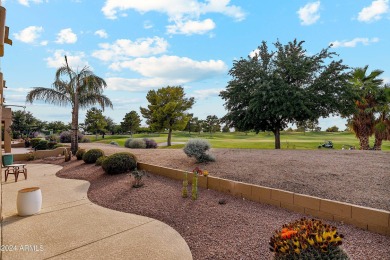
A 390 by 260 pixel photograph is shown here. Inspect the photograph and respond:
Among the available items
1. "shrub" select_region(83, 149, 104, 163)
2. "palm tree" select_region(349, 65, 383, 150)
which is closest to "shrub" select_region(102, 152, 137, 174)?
"shrub" select_region(83, 149, 104, 163)

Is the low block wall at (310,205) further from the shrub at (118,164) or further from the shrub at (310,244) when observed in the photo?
the shrub at (118,164)

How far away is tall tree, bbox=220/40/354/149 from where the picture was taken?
48.6ft

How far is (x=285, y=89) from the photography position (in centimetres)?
1488

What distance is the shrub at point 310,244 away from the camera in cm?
239

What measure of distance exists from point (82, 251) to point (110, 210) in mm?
2082

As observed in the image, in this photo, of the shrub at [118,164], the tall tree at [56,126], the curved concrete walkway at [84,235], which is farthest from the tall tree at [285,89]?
the tall tree at [56,126]

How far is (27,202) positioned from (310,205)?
6.93 m

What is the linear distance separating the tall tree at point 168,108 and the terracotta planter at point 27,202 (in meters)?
20.6

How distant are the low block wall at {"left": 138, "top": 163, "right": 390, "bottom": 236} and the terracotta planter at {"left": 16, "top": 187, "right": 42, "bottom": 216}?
4644 mm

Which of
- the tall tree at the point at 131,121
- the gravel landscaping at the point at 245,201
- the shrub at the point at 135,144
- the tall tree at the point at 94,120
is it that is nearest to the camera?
the gravel landscaping at the point at 245,201

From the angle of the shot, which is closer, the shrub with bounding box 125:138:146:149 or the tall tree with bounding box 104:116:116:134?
the shrub with bounding box 125:138:146:149

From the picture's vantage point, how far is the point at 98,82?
15539 millimetres

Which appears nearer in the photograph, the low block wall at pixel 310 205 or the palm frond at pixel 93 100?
the low block wall at pixel 310 205

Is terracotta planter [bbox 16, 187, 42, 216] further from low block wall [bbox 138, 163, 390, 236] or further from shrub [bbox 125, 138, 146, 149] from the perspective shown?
shrub [bbox 125, 138, 146, 149]
